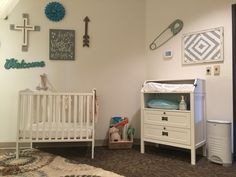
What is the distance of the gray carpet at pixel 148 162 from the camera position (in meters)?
2.17

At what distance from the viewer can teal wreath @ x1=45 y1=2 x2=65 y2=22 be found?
318 centimetres

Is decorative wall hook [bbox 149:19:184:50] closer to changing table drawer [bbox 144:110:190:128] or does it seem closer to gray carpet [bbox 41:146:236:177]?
changing table drawer [bbox 144:110:190:128]

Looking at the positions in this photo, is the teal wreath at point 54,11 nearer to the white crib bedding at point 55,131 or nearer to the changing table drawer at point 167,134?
the white crib bedding at point 55,131

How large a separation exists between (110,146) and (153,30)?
6.05 feet

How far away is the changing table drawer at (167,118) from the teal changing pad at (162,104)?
0.22 feet

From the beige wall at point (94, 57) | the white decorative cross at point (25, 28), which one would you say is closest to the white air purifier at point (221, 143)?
the beige wall at point (94, 57)

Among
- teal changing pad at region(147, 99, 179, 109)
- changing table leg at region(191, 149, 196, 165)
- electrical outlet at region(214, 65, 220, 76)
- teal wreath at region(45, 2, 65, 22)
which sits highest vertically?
teal wreath at region(45, 2, 65, 22)

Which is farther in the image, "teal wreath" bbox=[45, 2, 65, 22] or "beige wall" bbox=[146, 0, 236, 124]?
"teal wreath" bbox=[45, 2, 65, 22]

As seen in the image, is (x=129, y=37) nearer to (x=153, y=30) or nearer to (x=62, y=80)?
(x=153, y=30)

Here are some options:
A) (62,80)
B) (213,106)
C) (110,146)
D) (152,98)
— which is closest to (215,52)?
(213,106)

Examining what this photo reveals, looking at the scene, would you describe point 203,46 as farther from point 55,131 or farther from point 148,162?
point 55,131

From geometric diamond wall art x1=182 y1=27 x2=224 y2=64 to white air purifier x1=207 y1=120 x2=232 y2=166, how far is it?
81cm

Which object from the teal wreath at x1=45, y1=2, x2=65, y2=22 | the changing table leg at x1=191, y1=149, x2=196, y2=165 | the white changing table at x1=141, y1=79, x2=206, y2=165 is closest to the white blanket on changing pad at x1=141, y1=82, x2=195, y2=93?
the white changing table at x1=141, y1=79, x2=206, y2=165

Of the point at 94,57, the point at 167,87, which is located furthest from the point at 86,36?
the point at 167,87
